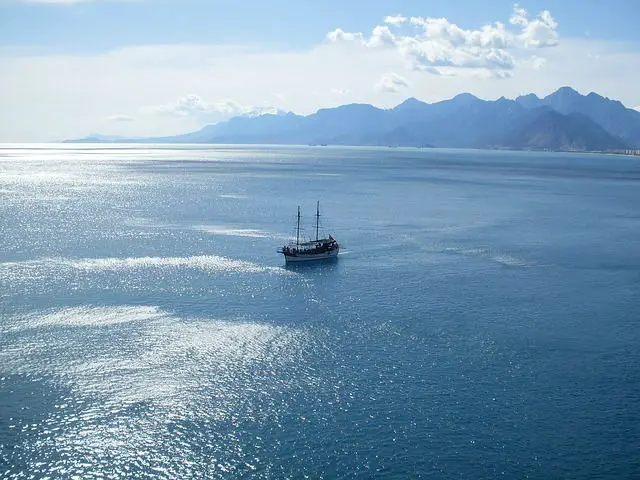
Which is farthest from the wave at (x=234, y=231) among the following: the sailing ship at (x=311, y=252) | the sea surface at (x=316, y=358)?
the sailing ship at (x=311, y=252)

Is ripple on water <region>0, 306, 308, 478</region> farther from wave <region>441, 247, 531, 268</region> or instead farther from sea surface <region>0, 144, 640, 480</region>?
wave <region>441, 247, 531, 268</region>

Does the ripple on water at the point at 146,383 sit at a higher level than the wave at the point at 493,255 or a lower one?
lower

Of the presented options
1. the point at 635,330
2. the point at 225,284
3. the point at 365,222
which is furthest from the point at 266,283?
the point at 365,222

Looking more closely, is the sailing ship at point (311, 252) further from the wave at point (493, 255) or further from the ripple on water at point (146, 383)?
the ripple on water at point (146, 383)

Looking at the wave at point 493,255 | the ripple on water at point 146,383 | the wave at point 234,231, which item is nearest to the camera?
the ripple on water at point 146,383

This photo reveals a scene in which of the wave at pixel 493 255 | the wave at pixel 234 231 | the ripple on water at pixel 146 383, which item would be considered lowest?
the ripple on water at pixel 146 383

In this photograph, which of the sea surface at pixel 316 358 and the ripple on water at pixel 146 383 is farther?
the sea surface at pixel 316 358

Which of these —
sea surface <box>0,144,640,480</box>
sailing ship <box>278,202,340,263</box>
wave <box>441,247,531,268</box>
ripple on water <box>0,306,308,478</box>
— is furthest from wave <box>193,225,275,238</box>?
ripple on water <box>0,306,308,478</box>

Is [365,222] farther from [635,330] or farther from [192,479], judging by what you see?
[192,479]

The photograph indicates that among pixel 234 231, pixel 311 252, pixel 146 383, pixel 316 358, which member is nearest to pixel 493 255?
pixel 311 252

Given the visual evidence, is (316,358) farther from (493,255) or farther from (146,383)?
(493,255)
